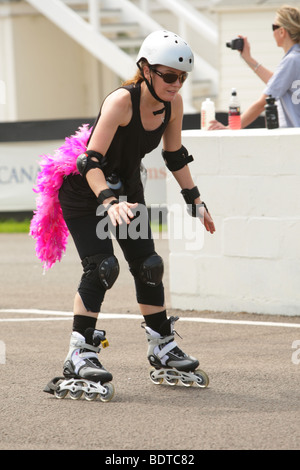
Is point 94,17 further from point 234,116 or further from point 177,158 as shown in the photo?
point 177,158

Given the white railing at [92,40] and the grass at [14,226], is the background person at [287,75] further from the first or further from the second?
the white railing at [92,40]

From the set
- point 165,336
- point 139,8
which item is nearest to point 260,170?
point 165,336

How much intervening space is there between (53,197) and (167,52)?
3.44 feet

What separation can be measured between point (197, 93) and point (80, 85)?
4760mm

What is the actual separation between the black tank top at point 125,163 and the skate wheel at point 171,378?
0.97 metres

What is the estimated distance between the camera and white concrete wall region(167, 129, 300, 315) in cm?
734

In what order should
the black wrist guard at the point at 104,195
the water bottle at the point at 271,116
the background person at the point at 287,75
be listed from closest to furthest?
the black wrist guard at the point at 104,195 < the water bottle at the point at 271,116 < the background person at the point at 287,75

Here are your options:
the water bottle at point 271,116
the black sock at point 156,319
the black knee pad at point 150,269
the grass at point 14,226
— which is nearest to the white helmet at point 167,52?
the black knee pad at point 150,269

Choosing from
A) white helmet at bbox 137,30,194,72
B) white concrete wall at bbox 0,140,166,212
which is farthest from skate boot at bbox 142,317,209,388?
white concrete wall at bbox 0,140,166,212

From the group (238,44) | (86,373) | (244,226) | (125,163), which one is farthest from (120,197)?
(238,44)

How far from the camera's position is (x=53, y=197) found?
18.7 ft

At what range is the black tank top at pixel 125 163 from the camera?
5.36 metres

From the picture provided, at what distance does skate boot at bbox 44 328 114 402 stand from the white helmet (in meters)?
1.43
